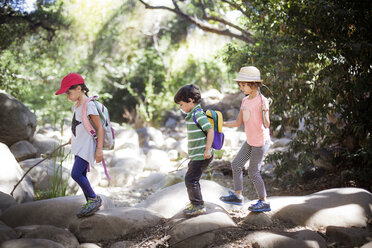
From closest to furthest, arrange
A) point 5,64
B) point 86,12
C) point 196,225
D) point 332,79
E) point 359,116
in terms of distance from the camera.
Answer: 1. point 196,225
2. point 332,79
3. point 359,116
4. point 5,64
5. point 86,12

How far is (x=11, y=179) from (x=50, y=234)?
5.54 ft

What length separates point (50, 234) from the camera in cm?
287

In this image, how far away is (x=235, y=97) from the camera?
1190 centimetres

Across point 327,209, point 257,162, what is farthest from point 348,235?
point 257,162

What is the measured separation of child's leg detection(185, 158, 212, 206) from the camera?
297cm

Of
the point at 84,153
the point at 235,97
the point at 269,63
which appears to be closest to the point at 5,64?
the point at 84,153

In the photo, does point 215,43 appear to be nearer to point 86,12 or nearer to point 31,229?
point 86,12

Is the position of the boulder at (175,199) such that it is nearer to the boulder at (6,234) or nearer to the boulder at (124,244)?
the boulder at (124,244)

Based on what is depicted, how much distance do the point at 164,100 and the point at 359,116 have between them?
8928 mm

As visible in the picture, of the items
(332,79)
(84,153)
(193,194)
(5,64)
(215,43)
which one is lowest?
(193,194)

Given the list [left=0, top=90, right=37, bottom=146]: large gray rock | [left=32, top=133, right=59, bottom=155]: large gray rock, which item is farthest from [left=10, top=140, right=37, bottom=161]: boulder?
[left=32, top=133, right=59, bottom=155]: large gray rock

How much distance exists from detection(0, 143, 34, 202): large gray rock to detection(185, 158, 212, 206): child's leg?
234 cm

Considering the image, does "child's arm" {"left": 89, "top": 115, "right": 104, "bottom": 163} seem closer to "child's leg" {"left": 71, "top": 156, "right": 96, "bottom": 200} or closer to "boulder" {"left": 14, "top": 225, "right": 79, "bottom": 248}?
"child's leg" {"left": 71, "top": 156, "right": 96, "bottom": 200}

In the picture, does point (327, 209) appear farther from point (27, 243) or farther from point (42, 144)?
point (42, 144)
